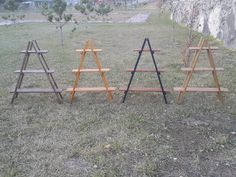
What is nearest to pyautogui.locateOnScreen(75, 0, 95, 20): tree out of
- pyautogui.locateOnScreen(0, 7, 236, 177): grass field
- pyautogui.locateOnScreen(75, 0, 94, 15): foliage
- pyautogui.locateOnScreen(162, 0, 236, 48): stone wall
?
pyautogui.locateOnScreen(75, 0, 94, 15): foliage

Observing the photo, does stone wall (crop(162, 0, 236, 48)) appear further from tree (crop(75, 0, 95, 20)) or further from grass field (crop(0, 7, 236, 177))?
tree (crop(75, 0, 95, 20))

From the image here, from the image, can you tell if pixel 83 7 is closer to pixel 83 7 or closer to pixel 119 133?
pixel 83 7

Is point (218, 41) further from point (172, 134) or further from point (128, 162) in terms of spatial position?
point (128, 162)

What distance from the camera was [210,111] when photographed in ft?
19.7

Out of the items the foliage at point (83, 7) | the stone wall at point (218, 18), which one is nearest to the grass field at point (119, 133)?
the stone wall at point (218, 18)

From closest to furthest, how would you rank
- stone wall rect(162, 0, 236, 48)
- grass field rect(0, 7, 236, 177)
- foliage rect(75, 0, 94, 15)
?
1. grass field rect(0, 7, 236, 177)
2. stone wall rect(162, 0, 236, 48)
3. foliage rect(75, 0, 94, 15)

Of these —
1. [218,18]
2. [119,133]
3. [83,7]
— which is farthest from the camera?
[83,7]

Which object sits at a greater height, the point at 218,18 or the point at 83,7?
the point at 218,18

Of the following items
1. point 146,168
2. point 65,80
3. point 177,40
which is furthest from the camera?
point 177,40

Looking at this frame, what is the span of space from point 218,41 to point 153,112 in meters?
8.72

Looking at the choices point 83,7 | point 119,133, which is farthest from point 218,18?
point 83,7

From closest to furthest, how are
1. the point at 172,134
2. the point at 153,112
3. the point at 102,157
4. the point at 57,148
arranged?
the point at 102,157, the point at 57,148, the point at 172,134, the point at 153,112

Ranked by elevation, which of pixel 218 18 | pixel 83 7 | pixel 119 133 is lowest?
pixel 83 7

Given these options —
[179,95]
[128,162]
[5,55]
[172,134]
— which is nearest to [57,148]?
[128,162]
